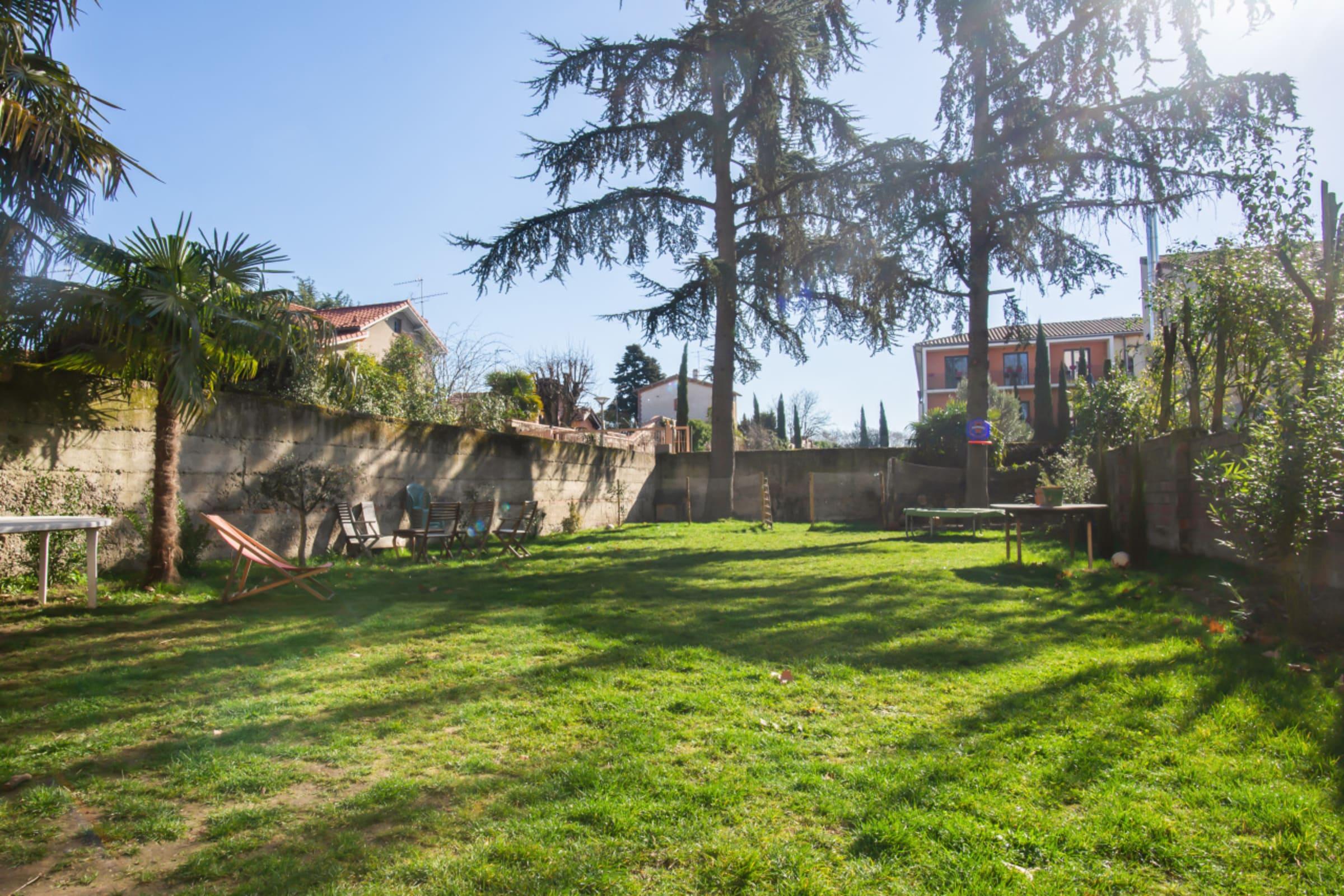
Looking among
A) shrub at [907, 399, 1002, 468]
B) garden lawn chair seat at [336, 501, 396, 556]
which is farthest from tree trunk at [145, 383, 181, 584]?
shrub at [907, 399, 1002, 468]

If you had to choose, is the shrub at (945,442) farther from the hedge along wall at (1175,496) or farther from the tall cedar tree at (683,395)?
the tall cedar tree at (683,395)

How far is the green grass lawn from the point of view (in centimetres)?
233

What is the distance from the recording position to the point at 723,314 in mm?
15789

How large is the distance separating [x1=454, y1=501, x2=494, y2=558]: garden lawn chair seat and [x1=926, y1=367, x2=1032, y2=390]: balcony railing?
43.2 metres

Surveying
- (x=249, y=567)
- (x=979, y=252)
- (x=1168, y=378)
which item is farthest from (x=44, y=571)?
(x=979, y=252)

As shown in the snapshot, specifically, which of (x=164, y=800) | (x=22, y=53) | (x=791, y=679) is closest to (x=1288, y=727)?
(x=791, y=679)

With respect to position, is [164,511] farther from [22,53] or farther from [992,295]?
[992,295]

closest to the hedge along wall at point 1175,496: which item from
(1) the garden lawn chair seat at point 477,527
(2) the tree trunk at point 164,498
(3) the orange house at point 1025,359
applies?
(1) the garden lawn chair seat at point 477,527

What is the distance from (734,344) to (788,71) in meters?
5.43

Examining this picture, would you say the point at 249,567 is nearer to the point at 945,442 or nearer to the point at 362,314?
the point at 945,442

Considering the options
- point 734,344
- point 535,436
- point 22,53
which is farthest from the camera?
point 734,344

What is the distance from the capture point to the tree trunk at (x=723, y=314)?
1526cm

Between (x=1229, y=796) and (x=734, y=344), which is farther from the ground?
(x=734, y=344)

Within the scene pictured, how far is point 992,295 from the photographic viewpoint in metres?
14.5
